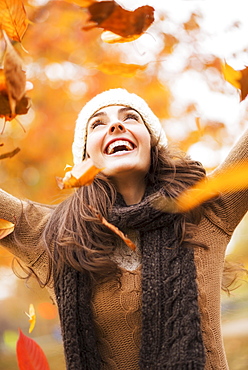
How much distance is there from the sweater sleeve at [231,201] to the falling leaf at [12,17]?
0.88 m

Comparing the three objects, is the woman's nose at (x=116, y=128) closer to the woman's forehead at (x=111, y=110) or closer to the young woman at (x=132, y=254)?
the young woman at (x=132, y=254)

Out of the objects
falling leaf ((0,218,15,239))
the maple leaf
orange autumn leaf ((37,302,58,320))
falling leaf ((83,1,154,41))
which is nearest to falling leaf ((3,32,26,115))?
falling leaf ((83,1,154,41))

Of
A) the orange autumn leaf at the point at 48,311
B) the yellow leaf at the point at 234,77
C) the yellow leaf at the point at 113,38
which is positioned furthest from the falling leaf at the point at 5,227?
the orange autumn leaf at the point at 48,311

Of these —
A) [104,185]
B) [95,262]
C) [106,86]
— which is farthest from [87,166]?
[106,86]

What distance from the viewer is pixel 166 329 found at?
1.56m

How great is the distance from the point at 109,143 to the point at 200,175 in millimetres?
369

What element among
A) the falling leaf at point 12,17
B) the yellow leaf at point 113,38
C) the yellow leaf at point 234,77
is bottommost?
the yellow leaf at point 234,77

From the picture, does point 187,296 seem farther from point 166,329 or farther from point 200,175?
point 200,175

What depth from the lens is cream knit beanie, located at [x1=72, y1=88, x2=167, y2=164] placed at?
75.3 inches

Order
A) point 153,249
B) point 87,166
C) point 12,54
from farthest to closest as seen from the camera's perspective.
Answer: point 153,249 < point 87,166 < point 12,54

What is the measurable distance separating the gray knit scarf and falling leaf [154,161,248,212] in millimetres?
34

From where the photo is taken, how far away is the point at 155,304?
1.57m

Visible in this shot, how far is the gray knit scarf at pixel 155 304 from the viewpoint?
1526 mm

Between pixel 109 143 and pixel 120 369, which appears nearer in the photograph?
pixel 120 369
